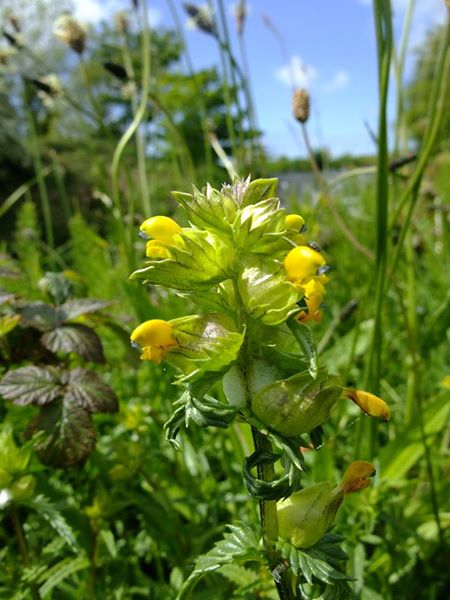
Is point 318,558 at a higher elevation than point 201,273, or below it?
below

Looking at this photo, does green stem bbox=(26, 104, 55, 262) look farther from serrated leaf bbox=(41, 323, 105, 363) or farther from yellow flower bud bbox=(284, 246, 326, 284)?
yellow flower bud bbox=(284, 246, 326, 284)

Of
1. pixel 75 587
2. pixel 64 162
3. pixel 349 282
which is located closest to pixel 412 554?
pixel 75 587

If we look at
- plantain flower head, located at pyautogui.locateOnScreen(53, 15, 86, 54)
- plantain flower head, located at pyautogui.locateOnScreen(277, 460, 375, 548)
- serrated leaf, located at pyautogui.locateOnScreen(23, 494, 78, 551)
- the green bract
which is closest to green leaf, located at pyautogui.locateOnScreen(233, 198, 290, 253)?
the green bract

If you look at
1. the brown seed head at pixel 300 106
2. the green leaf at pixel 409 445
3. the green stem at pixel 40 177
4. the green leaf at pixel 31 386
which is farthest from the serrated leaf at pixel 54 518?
the green stem at pixel 40 177

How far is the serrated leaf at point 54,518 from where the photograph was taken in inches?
25.8

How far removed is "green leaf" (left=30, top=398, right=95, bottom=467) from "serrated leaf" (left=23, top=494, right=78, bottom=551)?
2.5 inches

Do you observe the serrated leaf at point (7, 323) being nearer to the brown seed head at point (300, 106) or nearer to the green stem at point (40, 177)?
the brown seed head at point (300, 106)

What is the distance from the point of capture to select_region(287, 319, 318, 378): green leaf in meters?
0.42

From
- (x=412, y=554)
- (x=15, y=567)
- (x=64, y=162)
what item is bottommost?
(x=64, y=162)

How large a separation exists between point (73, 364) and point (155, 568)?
41 centimetres

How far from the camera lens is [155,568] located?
1004mm

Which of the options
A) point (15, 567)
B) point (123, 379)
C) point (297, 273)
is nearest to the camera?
point (297, 273)

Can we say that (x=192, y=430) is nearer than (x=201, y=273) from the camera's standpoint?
No

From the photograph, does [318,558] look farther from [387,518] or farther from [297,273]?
[387,518]
